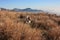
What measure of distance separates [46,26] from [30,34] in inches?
177

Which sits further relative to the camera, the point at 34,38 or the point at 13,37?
the point at 34,38

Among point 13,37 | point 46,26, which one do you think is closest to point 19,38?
point 13,37

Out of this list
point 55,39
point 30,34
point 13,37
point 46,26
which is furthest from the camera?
point 46,26

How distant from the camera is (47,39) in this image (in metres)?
10.6

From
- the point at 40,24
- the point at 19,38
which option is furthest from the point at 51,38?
the point at 40,24

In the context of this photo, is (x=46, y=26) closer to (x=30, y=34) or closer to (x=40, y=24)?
(x=40, y=24)

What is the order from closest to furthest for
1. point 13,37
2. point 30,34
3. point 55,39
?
point 13,37 → point 30,34 → point 55,39

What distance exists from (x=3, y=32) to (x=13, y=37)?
528 millimetres

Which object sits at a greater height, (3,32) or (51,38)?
(3,32)

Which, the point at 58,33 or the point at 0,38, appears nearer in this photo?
the point at 0,38

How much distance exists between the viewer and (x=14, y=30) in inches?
352

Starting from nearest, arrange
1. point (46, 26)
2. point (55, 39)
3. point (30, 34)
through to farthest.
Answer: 1. point (30, 34)
2. point (55, 39)
3. point (46, 26)

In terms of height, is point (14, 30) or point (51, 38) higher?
point (14, 30)

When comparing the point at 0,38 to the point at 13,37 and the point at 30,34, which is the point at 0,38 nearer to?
the point at 13,37
